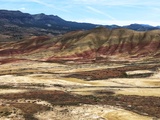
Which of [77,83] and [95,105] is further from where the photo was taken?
[77,83]

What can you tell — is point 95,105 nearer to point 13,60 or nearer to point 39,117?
point 39,117

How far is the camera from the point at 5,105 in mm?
54250

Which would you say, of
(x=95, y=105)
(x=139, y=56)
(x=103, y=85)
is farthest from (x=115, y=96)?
(x=139, y=56)

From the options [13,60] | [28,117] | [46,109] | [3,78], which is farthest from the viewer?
[13,60]

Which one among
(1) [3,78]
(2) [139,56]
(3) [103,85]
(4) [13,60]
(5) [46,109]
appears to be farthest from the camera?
(2) [139,56]

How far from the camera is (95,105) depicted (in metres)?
56.5

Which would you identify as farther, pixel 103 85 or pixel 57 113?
pixel 103 85

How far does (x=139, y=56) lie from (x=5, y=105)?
150 metres

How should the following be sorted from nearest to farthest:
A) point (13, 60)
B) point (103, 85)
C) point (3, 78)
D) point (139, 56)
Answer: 1. point (103, 85)
2. point (3, 78)
3. point (13, 60)
4. point (139, 56)

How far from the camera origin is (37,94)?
220ft

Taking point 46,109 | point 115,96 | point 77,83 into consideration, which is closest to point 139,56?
point 77,83

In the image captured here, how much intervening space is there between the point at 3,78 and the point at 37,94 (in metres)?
29.4

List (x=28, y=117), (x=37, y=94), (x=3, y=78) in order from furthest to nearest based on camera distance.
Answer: (x=3, y=78)
(x=37, y=94)
(x=28, y=117)

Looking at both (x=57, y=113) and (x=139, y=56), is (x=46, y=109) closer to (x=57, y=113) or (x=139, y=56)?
(x=57, y=113)
